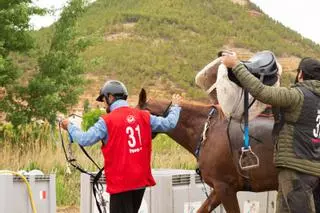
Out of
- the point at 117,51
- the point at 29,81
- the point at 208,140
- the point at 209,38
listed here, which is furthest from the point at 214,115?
the point at 209,38

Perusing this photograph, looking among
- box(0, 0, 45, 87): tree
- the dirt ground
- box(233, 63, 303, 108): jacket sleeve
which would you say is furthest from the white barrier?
box(0, 0, 45, 87): tree

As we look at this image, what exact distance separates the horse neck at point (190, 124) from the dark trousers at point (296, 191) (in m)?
2.46

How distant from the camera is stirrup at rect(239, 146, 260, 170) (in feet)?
26.5

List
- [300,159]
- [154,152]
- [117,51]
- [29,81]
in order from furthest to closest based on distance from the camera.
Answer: [117,51]
[29,81]
[154,152]
[300,159]

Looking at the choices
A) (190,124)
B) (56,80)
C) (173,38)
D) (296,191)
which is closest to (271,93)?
(296,191)

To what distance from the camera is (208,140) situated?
8.76 metres

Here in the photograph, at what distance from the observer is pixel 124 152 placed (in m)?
6.95

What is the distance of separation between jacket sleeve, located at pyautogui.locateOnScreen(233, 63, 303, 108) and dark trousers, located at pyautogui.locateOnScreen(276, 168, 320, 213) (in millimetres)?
634

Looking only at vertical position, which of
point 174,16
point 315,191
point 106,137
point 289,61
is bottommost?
point 315,191

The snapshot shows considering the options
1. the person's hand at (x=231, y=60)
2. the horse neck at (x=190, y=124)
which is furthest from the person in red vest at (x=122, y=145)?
the horse neck at (x=190, y=124)

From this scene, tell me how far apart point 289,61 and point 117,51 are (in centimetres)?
1504

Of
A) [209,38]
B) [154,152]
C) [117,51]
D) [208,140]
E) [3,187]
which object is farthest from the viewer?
[209,38]

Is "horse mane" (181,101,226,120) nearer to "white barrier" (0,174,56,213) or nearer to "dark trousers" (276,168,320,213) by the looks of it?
"white barrier" (0,174,56,213)

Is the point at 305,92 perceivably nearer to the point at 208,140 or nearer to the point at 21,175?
the point at 208,140
